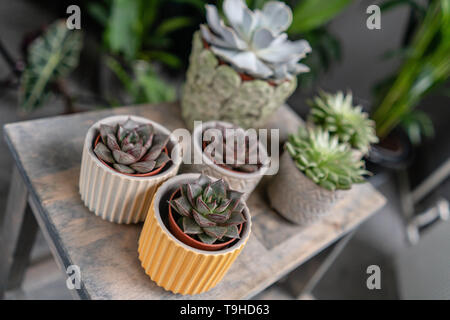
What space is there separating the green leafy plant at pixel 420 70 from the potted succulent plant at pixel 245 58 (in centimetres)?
74

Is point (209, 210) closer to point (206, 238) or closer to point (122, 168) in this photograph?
point (206, 238)

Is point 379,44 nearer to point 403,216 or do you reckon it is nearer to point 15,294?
point 403,216

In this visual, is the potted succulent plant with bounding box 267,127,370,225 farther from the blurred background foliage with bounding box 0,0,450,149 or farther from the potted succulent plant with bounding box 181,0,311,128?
the blurred background foliage with bounding box 0,0,450,149

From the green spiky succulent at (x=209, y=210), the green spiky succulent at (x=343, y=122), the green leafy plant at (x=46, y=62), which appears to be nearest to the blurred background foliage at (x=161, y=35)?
the green leafy plant at (x=46, y=62)

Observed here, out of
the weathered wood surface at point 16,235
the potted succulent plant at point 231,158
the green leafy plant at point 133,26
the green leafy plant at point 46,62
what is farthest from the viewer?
the green leafy plant at point 133,26

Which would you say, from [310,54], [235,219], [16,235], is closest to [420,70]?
[310,54]

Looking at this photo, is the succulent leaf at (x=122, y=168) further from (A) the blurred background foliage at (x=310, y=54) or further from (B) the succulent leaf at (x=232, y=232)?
(A) the blurred background foliage at (x=310, y=54)

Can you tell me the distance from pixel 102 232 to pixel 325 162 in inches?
17.8

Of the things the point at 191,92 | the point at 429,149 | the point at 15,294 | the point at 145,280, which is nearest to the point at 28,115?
the point at 15,294

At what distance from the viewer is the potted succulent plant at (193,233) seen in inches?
21.2

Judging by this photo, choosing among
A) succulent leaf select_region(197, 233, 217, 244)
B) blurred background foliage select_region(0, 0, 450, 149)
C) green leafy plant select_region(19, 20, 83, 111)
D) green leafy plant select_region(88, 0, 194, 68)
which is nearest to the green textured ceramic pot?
succulent leaf select_region(197, 233, 217, 244)

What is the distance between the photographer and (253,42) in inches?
29.0

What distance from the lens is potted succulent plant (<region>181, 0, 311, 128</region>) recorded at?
727 millimetres
